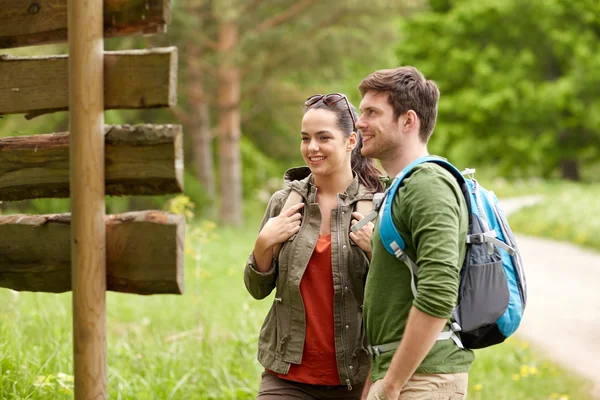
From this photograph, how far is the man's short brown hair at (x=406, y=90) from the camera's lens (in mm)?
2604

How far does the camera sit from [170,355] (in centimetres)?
493

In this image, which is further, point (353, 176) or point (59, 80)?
point (353, 176)

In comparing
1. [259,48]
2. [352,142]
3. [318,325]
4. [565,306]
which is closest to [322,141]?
[352,142]

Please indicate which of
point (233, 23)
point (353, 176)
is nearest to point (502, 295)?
point (353, 176)

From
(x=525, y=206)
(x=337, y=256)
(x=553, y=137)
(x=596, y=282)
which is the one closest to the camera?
(x=337, y=256)

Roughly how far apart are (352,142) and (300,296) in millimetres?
699

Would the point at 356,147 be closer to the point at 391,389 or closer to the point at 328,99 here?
the point at 328,99

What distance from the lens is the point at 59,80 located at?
7.93 ft

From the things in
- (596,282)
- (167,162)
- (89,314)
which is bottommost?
(596,282)

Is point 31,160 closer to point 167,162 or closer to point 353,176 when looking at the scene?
point 167,162

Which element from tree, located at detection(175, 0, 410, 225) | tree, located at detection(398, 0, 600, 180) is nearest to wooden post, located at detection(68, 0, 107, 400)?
tree, located at detection(175, 0, 410, 225)

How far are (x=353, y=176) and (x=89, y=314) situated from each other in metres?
1.34

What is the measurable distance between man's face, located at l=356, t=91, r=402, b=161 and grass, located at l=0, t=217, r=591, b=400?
191cm

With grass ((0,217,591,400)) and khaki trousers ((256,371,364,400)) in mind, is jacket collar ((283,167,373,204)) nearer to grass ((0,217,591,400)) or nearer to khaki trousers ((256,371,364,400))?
khaki trousers ((256,371,364,400))
